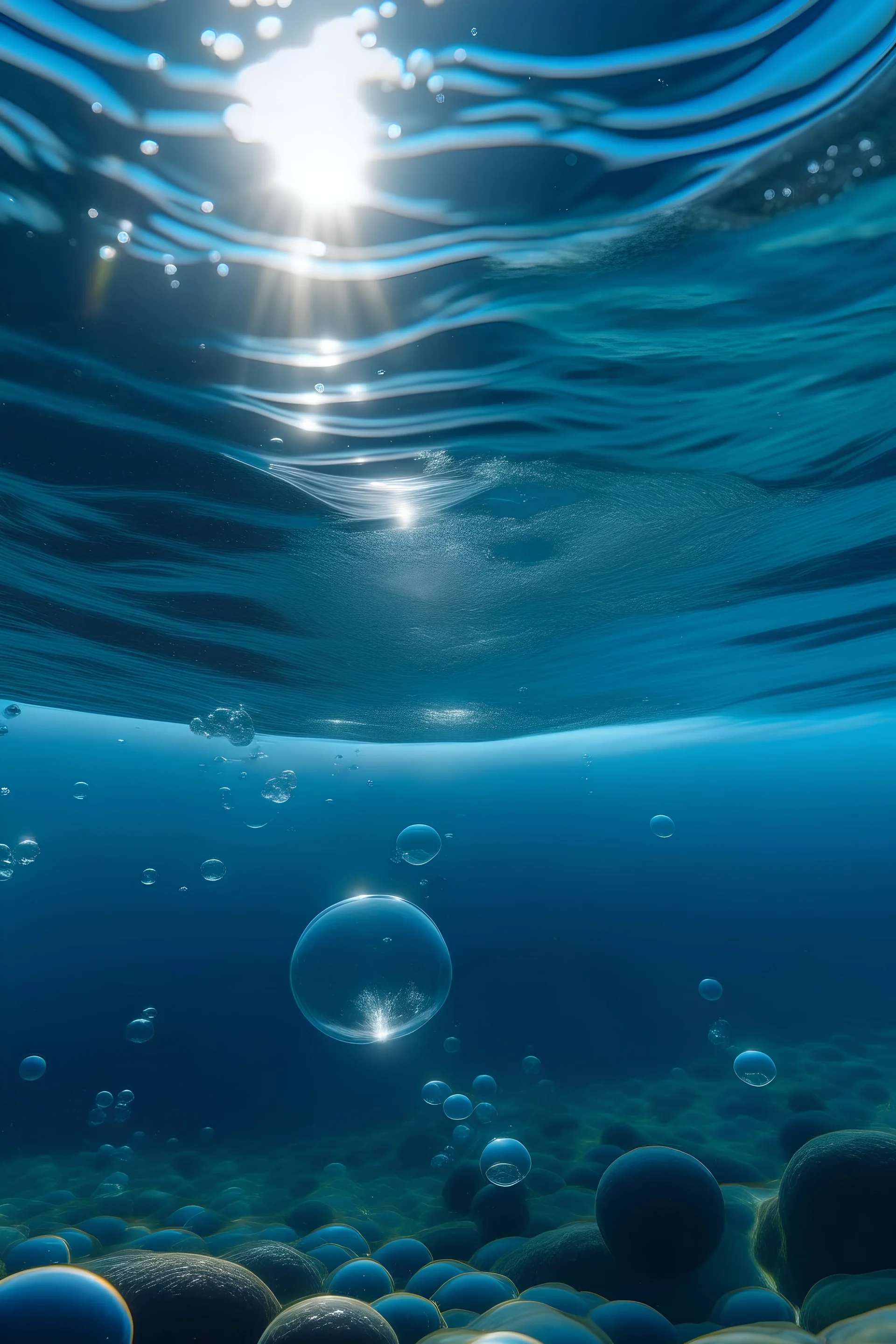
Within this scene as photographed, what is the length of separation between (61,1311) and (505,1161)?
5007 mm

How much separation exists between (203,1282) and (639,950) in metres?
22.2

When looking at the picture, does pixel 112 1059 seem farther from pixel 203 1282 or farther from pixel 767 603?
pixel 767 603

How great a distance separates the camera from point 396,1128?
14812 millimetres

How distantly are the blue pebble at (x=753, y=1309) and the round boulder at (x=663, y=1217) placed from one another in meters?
0.46

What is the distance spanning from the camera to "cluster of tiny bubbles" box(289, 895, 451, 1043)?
5.12m

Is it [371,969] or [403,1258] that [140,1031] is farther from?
[371,969]

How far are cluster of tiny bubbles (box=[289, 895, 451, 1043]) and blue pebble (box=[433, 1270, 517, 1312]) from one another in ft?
7.99

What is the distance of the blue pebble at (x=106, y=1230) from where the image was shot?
28.1 feet

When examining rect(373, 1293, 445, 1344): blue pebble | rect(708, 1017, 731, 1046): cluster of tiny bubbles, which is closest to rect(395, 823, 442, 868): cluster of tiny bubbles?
rect(373, 1293, 445, 1344): blue pebble

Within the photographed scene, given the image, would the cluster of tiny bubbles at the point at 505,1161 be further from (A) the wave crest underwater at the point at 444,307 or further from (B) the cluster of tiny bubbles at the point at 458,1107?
(A) the wave crest underwater at the point at 444,307

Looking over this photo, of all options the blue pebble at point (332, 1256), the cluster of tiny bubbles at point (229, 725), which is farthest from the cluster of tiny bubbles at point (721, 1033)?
the cluster of tiny bubbles at point (229, 725)

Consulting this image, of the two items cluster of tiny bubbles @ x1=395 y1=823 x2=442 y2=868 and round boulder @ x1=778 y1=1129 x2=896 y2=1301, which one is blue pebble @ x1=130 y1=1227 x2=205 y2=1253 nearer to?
cluster of tiny bubbles @ x1=395 y1=823 x2=442 y2=868

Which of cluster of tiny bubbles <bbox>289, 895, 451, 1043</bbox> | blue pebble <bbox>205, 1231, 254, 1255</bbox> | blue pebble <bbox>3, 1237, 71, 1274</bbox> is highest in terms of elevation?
cluster of tiny bubbles <bbox>289, 895, 451, 1043</bbox>

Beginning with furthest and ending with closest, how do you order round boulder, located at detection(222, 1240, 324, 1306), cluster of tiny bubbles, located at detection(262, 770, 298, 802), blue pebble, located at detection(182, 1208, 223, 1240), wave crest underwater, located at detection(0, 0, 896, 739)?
cluster of tiny bubbles, located at detection(262, 770, 298, 802) < blue pebble, located at detection(182, 1208, 223, 1240) < round boulder, located at detection(222, 1240, 324, 1306) < wave crest underwater, located at detection(0, 0, 896, 739)
